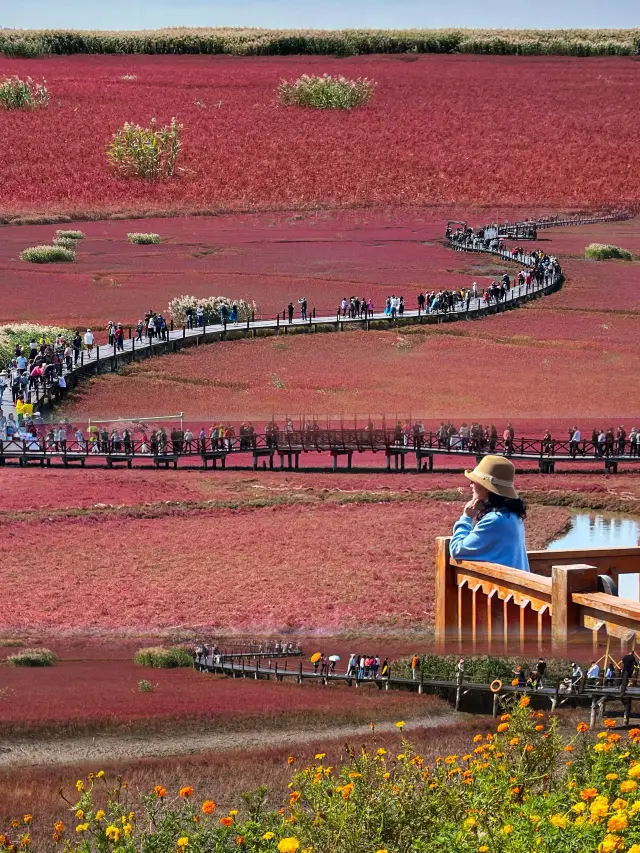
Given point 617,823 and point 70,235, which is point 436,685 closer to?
point 617,823

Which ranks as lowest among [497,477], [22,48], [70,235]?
[70,235]

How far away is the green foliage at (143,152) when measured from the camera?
71438 mm

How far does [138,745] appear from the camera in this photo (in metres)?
13.7

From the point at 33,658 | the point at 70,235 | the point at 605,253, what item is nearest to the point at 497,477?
the point at 33,658

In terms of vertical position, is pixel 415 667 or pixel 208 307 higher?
pixel 208 307

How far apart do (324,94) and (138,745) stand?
6946cm

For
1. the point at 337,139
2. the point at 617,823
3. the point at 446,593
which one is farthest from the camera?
the point at 337,139

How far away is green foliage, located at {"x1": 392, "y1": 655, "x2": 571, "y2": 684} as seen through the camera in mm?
13195

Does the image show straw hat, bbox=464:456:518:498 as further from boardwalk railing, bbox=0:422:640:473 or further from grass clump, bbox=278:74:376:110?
grass clump, bbox=278:74:376:110

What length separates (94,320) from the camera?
49125mm

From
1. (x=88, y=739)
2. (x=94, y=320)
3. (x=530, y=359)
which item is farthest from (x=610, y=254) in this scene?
(x=88, y=739)

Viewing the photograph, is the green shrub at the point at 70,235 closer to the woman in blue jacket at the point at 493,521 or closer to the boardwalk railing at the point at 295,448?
the boardwalk railing at the point at 295,448

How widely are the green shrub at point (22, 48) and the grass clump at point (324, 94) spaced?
61.8 ft

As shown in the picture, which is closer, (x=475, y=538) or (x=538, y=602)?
(x=538, y=602)
